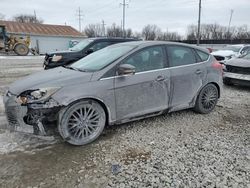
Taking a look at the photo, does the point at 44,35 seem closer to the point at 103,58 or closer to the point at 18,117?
the point at 103,58

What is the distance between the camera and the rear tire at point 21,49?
22484mm

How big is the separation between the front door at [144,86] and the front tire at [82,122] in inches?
14.0

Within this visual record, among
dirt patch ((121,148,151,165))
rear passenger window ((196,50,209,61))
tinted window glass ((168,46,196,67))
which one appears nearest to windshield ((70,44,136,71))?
tinted window glass ((168,46,196,67))

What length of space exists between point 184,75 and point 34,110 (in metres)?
2.74

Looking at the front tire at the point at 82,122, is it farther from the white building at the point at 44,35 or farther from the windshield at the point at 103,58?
the white building at the point at 44,35

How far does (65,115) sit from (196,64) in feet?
9.18

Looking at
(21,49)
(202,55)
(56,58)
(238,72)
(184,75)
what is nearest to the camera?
(184,75)

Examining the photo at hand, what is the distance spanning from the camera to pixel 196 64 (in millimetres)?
4570

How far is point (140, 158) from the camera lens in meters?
3.16

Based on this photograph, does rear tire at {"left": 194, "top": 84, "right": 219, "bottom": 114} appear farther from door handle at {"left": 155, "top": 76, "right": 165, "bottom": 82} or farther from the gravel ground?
door handle at {"left": 155, "top": 76, "right": 165, "bottom": 82}

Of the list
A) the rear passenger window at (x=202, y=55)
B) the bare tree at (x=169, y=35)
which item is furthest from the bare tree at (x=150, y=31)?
the rear passenger window at (x=202, y=55)

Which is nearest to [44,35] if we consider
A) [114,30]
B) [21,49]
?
[21,49]

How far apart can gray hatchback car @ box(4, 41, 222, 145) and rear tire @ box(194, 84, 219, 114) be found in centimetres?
2

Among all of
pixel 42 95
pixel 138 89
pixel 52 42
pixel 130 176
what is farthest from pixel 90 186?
pixel 52 42
